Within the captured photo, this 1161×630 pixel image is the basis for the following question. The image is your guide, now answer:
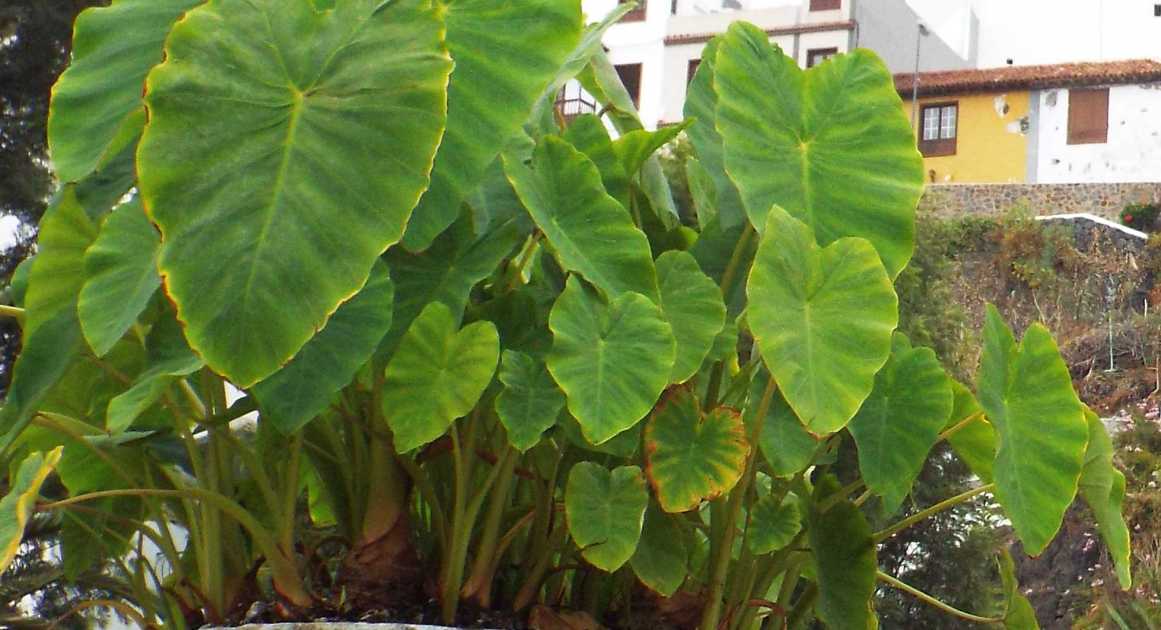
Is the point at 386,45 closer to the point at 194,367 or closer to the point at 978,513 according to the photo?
the point at 194,367

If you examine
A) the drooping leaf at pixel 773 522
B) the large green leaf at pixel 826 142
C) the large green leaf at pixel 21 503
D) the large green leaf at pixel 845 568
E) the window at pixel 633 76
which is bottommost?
the large green leaf at pixel 845 568

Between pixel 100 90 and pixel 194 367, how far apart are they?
10.6 inches

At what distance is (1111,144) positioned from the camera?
15.1 metres

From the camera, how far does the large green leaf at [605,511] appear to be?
3.77 ft

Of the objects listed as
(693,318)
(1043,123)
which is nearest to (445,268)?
(693,318)

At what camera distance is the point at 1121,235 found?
12.1 m

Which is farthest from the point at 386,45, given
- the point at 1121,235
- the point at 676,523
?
the point at 1121,235

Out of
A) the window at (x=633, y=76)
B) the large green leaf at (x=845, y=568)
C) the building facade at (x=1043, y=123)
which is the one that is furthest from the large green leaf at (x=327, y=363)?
the window at (x=633, y=76)

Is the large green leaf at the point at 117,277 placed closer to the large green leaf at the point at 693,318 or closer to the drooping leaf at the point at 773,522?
the large green leaf at the point at 693,318

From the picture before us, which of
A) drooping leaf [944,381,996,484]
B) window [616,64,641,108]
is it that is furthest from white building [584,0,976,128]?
drooping leaf [944,381,996,484]

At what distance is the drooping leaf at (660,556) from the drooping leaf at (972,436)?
0.98 feet

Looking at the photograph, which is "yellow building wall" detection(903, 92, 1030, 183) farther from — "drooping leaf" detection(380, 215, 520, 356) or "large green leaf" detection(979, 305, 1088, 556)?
"drooping leaf" detection(380, 215, 520, 356)

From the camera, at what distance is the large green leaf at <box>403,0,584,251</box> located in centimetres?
111

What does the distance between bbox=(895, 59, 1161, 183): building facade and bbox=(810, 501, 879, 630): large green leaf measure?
14.4m
